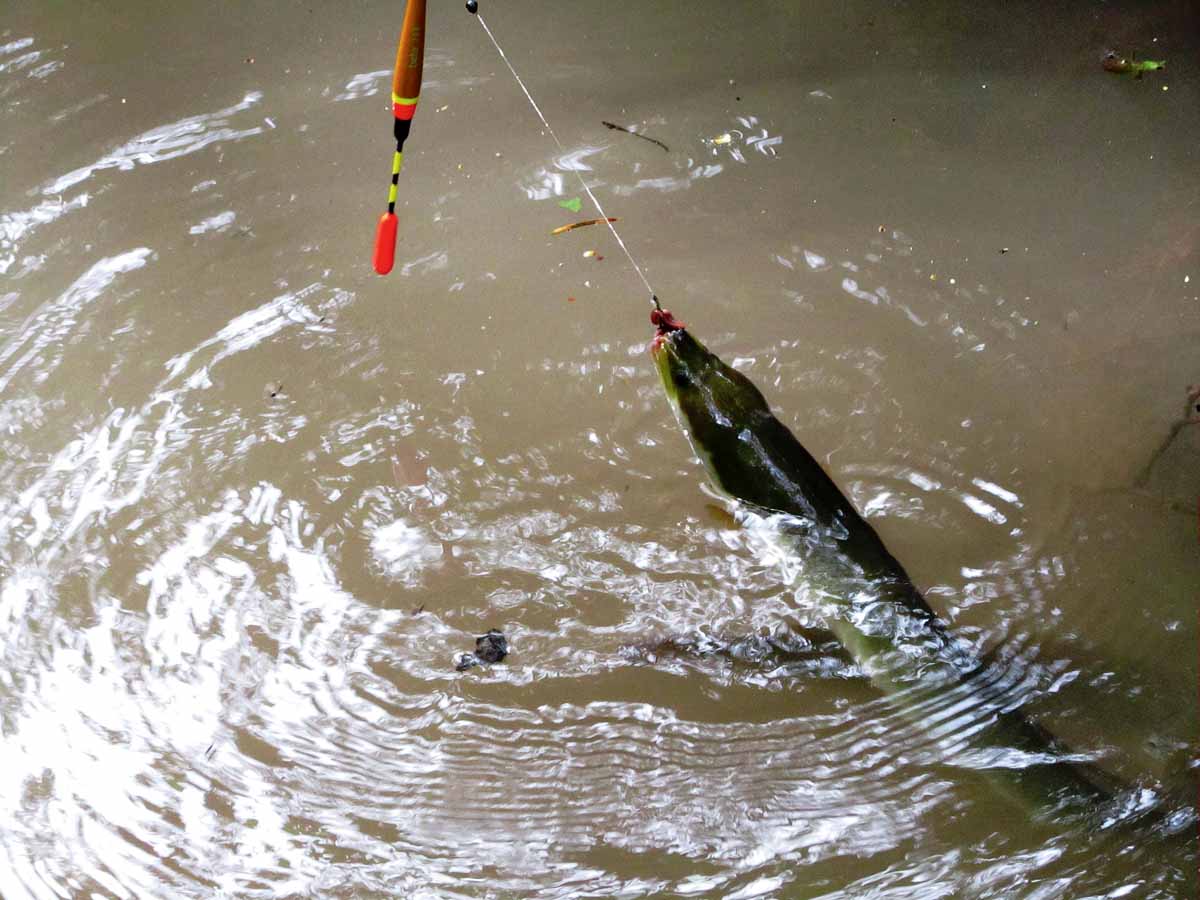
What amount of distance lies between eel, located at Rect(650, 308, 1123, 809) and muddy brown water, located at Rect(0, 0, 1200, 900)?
0.08 meters

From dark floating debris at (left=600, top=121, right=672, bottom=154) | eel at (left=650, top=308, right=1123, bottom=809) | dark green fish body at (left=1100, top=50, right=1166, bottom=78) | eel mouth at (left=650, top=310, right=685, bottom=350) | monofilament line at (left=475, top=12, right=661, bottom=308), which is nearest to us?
eel at (left=650, top=308, right=1123, bottom=809)

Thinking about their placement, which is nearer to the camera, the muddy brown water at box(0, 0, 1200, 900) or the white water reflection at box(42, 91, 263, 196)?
the muddy brown water at box(0, 0, 1200, 900)

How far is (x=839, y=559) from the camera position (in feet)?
9.40

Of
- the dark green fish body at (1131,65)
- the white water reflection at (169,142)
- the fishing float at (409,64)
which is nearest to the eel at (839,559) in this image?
the fishing float at (409,64)

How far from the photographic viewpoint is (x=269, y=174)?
13.8ft

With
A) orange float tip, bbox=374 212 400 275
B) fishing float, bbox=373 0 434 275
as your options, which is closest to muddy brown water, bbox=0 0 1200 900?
orange float tip, bbox=374 212 400 275

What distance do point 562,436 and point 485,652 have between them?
80cm

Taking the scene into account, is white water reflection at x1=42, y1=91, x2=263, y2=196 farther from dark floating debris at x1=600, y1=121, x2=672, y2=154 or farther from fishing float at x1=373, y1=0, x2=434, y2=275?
fishing float at x1=373, y1=0, x2=434, y2=275

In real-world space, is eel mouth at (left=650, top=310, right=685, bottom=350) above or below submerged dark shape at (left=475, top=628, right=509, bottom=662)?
above

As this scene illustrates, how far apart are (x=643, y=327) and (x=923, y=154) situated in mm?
1513

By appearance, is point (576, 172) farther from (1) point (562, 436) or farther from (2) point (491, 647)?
(2) point (491, 647)

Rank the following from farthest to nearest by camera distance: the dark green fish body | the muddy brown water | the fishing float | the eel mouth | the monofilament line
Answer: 1. the dark green fish body
2. the monofilament line
3. the eel mouth
4. the muddy brown water
5. the fishing float

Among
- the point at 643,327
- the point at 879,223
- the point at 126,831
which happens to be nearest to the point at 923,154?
the point at 879,223

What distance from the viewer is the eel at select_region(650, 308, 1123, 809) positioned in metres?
2.81
